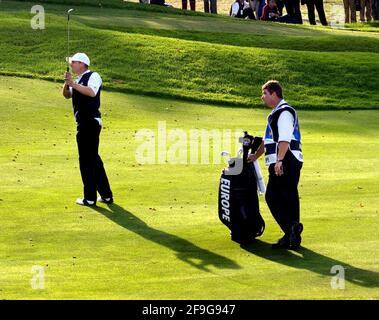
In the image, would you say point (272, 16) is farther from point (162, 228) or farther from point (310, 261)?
point (310, 261)

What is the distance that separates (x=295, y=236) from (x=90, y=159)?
12.7 feet

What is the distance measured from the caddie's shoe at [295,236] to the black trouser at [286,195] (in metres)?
0.08

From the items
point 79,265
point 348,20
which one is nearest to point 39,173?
point 79,265

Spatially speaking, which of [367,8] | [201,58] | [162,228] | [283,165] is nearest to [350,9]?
[367,8]

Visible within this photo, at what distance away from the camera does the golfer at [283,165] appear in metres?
14.4

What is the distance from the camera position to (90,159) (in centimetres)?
1711

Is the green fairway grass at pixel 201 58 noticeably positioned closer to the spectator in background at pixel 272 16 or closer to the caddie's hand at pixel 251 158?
the spectator in background at pixel 272 16

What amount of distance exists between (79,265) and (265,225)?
3.15 metres

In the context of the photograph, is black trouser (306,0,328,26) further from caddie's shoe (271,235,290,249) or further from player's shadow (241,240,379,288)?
caddie's shoe (271,235,290,249)

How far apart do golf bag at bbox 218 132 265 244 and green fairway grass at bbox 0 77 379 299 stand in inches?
7.9

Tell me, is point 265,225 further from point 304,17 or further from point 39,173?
point 304,17

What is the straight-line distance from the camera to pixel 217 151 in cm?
2206

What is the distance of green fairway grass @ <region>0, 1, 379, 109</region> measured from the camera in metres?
30.9

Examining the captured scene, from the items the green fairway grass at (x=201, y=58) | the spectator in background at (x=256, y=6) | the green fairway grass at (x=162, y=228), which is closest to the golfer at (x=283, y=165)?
the green fairway grass at (x=162, y=228)
